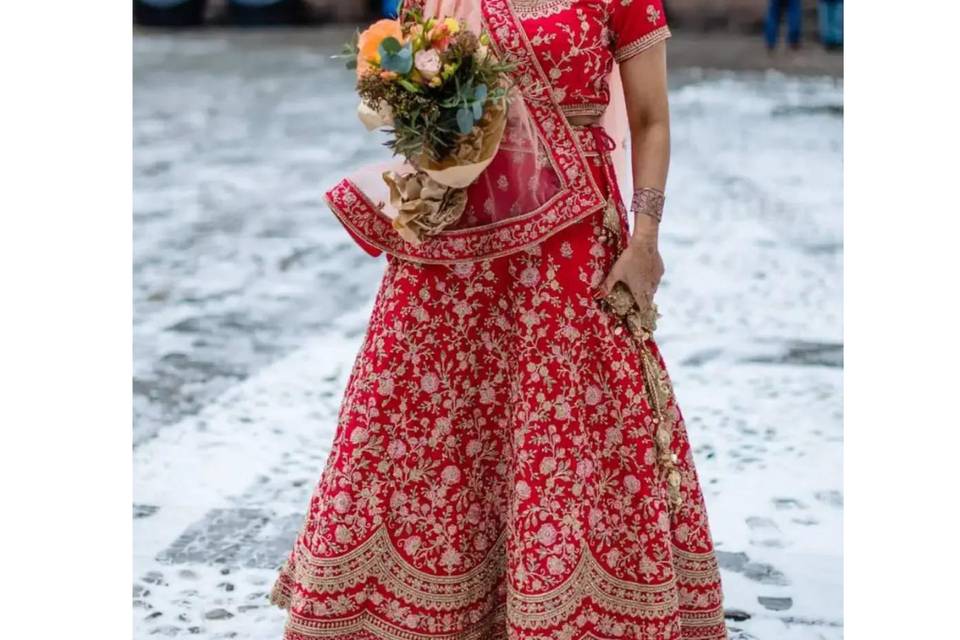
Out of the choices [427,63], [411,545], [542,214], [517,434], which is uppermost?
[427,63]

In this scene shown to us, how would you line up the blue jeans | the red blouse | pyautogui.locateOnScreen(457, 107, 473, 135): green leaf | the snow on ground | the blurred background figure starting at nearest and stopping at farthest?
1. pyautogui.locateOnScreen(457, 107, 473, 135): green leaf
2. the red blouse
3. the snow on ground
4. the blurred background figure
5. the blue jeans

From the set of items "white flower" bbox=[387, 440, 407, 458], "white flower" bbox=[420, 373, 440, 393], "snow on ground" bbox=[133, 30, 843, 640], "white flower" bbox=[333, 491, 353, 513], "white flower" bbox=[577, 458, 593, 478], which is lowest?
"snow on ground" bbox=[133, 30, 843, 640]

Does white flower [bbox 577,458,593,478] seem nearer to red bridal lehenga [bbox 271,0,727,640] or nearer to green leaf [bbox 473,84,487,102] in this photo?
red bridal lehenga [bbox 271,0,727,640]

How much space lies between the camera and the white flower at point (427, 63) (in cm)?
225

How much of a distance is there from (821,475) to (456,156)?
2.25m

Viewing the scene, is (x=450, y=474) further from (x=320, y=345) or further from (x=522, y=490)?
(x=320, y=345)

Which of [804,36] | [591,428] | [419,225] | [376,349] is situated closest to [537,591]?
[591,428]

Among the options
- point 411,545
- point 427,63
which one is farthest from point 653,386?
point 427,63

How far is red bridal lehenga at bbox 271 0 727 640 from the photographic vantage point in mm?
2494

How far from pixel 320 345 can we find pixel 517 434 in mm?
Result: 3071

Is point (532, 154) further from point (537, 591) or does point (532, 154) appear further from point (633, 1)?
point (537, 591)

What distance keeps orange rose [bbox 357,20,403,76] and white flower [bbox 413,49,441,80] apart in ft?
0.18

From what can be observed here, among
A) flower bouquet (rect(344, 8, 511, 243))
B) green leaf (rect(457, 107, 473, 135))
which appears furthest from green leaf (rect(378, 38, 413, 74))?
green leaf (rect(457, 107, 473, 135))

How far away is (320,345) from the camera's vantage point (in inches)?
216
